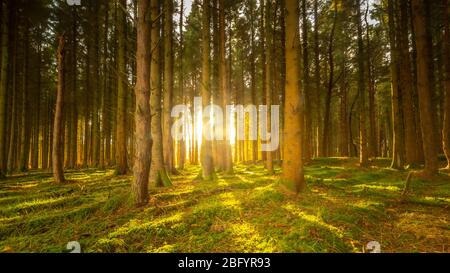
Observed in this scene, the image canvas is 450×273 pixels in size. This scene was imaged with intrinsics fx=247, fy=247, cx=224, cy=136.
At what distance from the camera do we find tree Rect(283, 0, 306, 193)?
7.44 meters

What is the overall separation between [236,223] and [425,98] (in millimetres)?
10562

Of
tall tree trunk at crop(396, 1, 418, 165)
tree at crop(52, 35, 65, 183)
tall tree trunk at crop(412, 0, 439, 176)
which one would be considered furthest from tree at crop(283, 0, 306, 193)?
tall tree trunk at crop(396, 1, 418, 165)

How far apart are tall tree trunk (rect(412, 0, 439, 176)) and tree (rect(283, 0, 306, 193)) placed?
662cm

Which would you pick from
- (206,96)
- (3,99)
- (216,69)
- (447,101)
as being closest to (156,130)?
(206,96)

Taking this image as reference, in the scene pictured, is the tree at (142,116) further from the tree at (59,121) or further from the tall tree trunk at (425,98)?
the tall tree trunk at (425,98)

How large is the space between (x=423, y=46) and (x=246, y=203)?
10.6 meters

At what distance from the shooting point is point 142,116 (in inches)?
255

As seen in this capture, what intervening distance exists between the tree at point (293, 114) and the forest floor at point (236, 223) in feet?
1.65

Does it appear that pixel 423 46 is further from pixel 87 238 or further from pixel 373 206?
pixel 87 238

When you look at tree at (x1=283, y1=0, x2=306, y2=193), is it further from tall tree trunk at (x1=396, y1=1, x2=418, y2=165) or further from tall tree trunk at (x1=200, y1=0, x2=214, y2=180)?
tall tree trunk at (x1=396, y1=1, x2=418, y2=165)

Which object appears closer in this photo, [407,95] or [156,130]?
[156,130]

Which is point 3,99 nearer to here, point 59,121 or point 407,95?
point 59,121

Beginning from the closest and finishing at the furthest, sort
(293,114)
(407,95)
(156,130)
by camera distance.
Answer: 1. (293,114)
2. (156,130)
3. (407,95)
